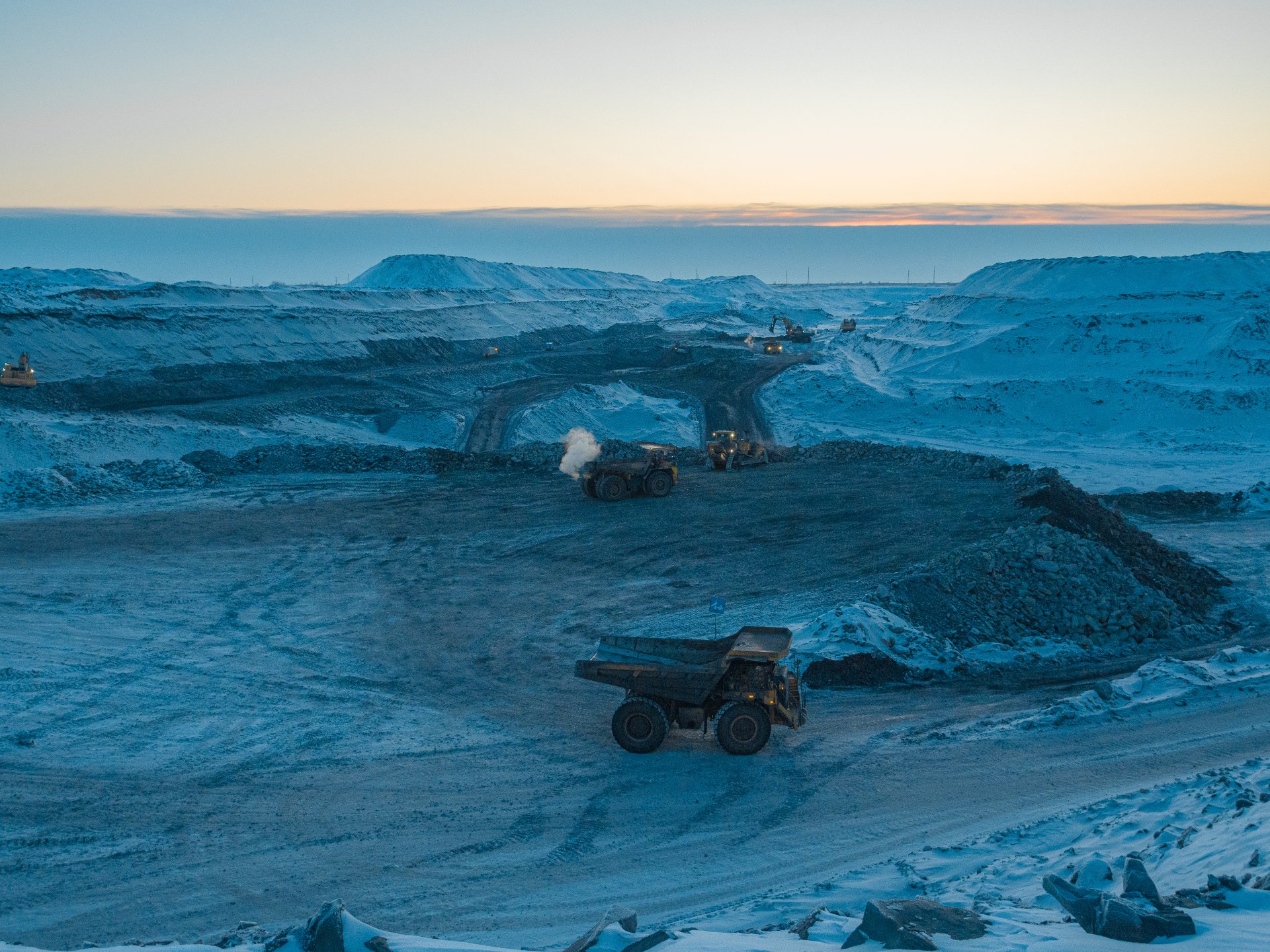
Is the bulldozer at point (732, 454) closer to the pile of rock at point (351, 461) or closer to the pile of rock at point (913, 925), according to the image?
the pile of rock at point (351, 461)

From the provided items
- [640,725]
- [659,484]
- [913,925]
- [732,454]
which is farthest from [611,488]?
[913,925]

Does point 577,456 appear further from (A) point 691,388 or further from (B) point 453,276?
(B) point 453,276

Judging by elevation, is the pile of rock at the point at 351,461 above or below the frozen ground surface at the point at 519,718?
above

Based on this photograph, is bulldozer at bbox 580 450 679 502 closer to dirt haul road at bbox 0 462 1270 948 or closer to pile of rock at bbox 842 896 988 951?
dirt haul road at bbox 0 462 1270 948

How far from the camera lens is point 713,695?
43.1 feet

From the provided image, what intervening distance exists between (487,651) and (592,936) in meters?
10.4

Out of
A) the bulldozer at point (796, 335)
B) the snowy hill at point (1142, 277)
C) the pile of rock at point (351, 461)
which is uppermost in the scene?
the snowy hill at point (1142, 277)

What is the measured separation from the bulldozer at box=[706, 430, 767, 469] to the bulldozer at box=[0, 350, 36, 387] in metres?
29.6

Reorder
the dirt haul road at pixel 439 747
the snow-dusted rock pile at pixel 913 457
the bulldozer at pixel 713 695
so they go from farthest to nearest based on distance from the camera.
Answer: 1. the snow-dusted rock pile at pixel 913 457
2. the bulldozer at pixel 713 695
3. the dirt haul road at pixel 439 747

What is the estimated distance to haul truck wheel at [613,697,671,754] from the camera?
13.2m

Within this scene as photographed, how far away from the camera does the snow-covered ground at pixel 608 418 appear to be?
4259 centimetres

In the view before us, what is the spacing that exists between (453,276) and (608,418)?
9602cm

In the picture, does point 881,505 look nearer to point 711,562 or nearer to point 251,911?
point 711,562

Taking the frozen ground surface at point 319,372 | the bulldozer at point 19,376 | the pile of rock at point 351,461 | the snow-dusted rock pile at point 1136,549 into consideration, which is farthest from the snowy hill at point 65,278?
the snow-dusted rock pile at point 1136,549
